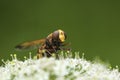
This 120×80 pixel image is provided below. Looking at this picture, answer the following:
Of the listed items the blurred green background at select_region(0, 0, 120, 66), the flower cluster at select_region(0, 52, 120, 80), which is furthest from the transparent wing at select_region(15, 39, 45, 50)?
the blurred green background at select_region(0, 0, 120, 66)

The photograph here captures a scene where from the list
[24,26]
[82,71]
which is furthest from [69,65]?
[24,26]

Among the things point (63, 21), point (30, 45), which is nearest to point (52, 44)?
point (30, 45)

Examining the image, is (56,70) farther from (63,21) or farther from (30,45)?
(63,21)

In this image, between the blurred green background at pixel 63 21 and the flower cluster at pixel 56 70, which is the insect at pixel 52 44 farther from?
the blurred green background at pixel 63 21

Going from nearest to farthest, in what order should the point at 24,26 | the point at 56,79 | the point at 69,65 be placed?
1. the point at 56,79
2. the point at 69,65
3. the point at 24,26

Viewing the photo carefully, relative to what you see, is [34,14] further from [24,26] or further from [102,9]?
[102,9]

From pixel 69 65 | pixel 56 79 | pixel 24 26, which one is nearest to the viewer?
pixel 56 79
